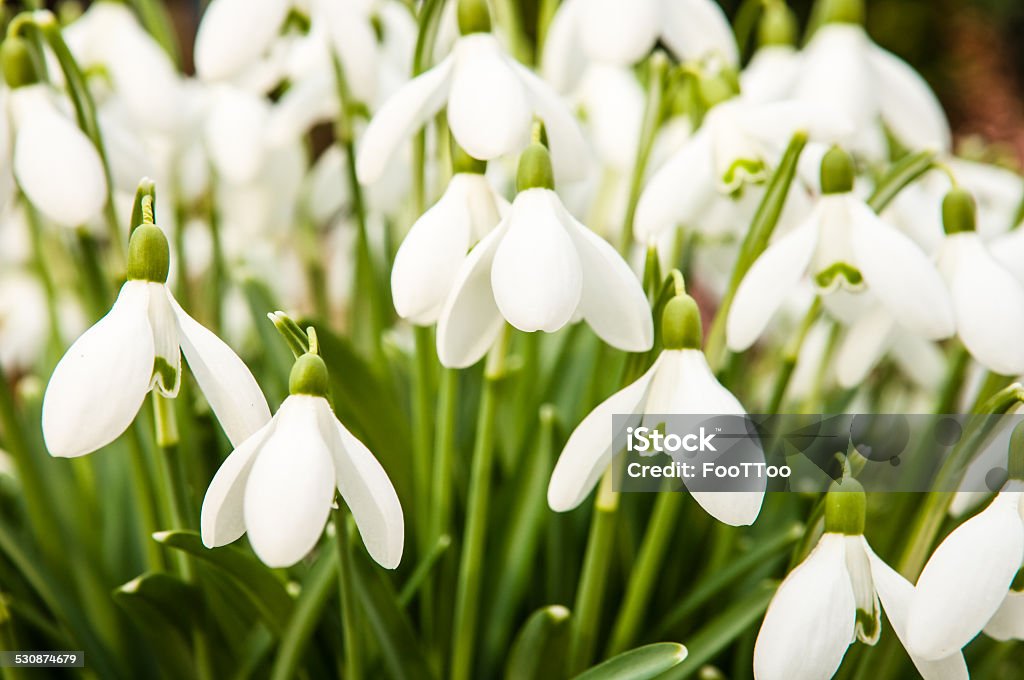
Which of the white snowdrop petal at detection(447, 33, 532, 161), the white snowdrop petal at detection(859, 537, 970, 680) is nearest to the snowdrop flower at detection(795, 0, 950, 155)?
the white snowdrop petal at detection(447, 33, 532, 161)

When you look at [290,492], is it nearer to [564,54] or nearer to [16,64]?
[16,64]

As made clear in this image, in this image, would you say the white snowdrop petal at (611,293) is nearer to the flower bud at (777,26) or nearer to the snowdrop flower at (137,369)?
the snowdrop flower at (137,369)

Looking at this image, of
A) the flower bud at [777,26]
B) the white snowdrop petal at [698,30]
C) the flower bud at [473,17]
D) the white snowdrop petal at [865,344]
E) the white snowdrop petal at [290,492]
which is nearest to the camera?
the white snowdrop petal at [290,492]

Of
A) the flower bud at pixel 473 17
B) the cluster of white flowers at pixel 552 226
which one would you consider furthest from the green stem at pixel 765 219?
the flower bud at pixel 473 17

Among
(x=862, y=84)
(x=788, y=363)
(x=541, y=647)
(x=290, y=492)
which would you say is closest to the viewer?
(x=290, y=492)

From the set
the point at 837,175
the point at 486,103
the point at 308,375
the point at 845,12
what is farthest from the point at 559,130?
the point at 845,12

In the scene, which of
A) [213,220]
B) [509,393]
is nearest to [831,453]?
[509,393]

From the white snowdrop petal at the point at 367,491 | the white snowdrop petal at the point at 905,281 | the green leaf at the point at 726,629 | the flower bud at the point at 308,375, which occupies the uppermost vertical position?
the flower bud at the point at 308,375
